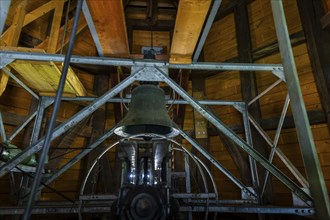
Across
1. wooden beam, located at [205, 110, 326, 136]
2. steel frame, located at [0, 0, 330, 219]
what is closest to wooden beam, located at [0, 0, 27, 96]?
steel frame, located at [0, 0, 330, 219]

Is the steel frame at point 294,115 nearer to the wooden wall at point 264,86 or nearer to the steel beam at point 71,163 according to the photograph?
the steel beam at point 71,163

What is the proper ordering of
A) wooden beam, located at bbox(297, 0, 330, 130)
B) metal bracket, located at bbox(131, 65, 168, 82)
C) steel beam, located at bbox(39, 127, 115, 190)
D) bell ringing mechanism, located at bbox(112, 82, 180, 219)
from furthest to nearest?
wooden beam, located at bbox(297, 0, 330, 130)
steel beam, located at bbox(39, 127, 115, 190)
metal bracket, located at bbox(131, 65, 168, 82)
bell ringing mechanism, located at bbox(112, 82, 180, 219)

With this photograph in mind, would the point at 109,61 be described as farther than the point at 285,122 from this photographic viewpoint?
No

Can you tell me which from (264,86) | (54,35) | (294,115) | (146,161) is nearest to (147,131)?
(146,161)

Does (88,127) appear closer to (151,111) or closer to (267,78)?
(151,111)

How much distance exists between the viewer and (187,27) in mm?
1881

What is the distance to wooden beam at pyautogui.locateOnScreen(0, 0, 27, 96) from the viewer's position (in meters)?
2.38

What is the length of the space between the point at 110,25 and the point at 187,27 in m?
0.65

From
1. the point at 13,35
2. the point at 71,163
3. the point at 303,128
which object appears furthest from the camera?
the point at 71,163

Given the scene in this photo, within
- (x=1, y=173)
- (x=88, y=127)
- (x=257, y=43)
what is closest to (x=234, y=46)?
(x=257, y=43)

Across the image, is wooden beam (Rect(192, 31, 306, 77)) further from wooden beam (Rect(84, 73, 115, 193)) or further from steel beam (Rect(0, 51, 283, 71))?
wooden beam (Rect(84, 73, 115, 193))

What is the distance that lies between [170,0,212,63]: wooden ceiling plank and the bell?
40 centimetres

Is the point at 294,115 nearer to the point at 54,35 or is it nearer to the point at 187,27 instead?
the point at 187,27

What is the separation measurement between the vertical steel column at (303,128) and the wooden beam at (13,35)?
2.57m
